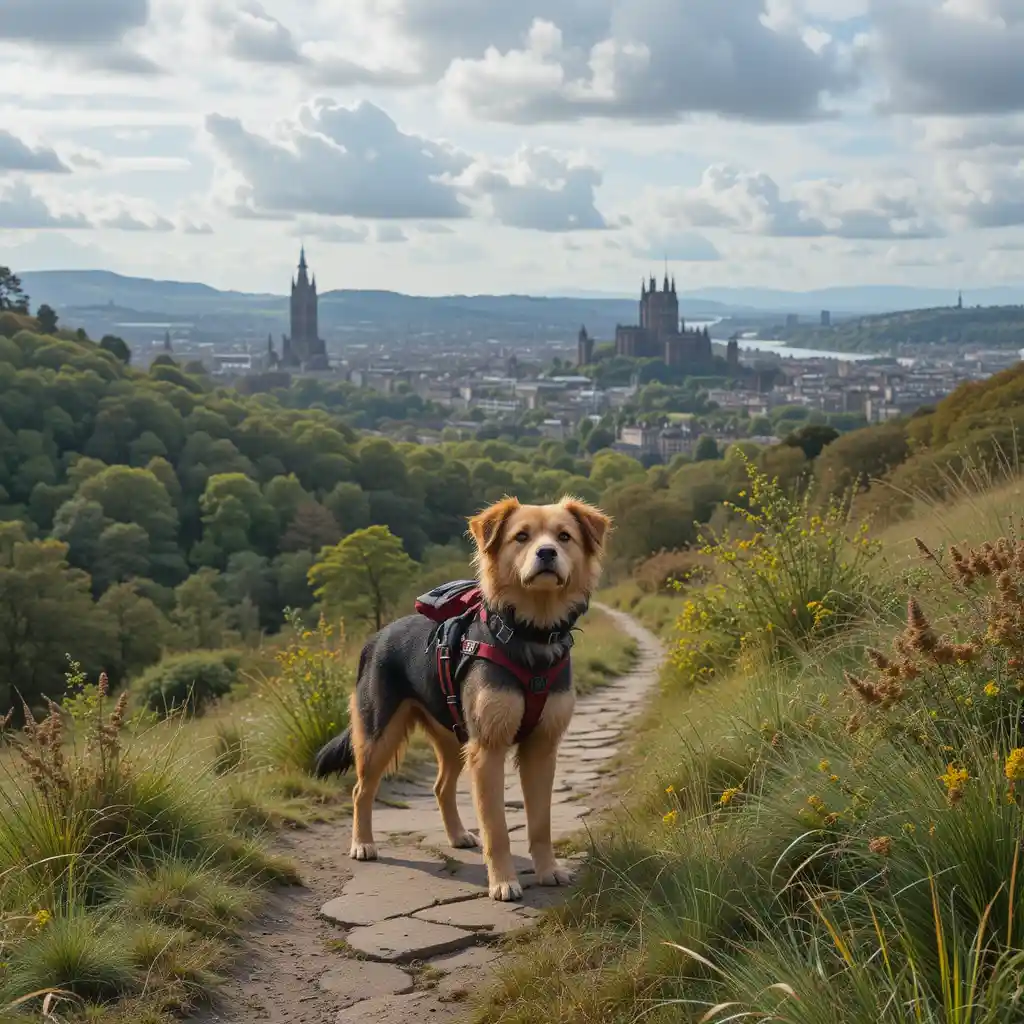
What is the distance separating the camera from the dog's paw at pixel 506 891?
5078 mm

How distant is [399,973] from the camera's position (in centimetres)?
450

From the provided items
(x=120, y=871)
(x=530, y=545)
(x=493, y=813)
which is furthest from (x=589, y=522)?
(x=120, y=871)

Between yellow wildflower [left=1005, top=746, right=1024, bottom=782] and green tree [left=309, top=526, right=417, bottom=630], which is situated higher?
yellow wildflower [left=1005, top=746, right=1024, bottom=782]

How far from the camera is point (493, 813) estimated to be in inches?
201

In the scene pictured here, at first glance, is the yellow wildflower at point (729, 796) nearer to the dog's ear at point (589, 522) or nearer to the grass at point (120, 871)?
→ the dog's ear at point (589, 522)

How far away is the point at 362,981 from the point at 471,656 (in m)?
1.32

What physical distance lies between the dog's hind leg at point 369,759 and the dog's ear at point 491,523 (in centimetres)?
94

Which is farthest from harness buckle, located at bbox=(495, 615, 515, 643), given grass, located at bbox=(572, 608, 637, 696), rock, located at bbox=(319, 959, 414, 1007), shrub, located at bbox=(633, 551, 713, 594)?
shrub, located at bbox=(633, 551, 713, 594)

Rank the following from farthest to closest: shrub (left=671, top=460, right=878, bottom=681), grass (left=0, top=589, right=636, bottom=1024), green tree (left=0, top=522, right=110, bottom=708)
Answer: green tree (left=0, top=522, right=110, bottom=708), shrub (left=671, top=460, right=878, bottom=681), grass (left=0, top=589, right=636, bottom=1024)

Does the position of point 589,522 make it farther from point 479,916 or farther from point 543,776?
point 479,916

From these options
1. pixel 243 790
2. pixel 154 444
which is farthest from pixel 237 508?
pixel 243 790

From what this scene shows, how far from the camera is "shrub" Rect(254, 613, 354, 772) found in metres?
7.48

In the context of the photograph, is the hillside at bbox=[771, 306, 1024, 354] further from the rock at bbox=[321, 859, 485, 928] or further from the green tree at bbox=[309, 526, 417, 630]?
the rock at bbox=[321, 859, 485, 928]

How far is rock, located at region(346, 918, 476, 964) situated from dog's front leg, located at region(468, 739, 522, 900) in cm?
34
